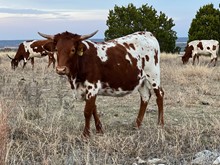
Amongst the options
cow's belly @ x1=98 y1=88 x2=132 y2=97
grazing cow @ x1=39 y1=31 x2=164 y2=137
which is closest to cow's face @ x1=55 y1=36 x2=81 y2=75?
grazing cow @ x1=39 y1=31 x2=164 y2=137

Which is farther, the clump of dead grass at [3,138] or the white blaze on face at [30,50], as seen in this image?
the white blaze on face at [30,50]

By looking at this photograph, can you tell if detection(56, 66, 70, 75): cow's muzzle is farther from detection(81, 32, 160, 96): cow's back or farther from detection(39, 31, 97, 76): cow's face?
detection(81, 32, 160, 96): cow's back

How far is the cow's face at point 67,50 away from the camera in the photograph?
650cm

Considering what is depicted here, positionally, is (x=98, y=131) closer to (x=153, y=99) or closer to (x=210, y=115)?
(x=210, y=115)

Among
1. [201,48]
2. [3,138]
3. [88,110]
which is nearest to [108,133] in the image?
[88,110]

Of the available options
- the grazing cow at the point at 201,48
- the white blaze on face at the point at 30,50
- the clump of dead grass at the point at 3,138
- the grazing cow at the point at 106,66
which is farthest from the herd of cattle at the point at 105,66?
the grazing cow at the point at 201,48

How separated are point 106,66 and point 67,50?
0.83 m

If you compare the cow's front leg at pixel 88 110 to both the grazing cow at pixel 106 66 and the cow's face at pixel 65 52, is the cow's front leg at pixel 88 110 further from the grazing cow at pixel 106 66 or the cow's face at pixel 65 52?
the cow's face at pixel 65 52

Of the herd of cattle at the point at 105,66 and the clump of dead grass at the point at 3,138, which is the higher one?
the herd of cattle at the point at 105,66

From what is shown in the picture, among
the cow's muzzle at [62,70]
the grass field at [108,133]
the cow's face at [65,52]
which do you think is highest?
the cow's face at [65,52]

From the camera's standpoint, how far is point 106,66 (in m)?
7.13

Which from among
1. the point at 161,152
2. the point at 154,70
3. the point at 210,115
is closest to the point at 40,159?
the point at 161,152

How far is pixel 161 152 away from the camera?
5.98 meters

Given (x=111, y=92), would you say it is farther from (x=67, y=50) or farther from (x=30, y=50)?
(x=30, y=50)
